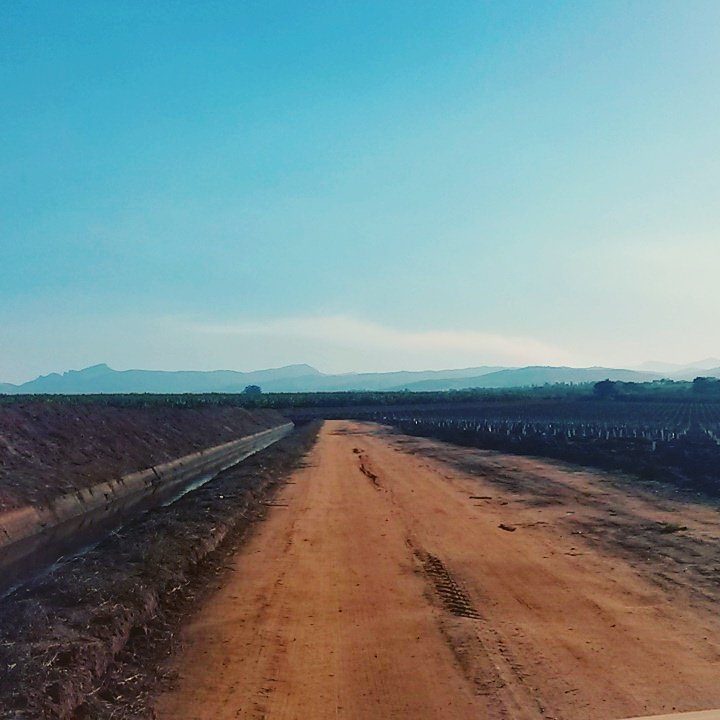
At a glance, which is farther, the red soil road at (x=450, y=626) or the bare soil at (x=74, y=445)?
the bare soil at (x=74, y=445)

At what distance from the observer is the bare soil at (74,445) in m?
23.1

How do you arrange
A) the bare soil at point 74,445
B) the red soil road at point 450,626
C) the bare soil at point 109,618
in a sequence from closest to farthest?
the bare soil at point 109,618 < the red soil road at point 450,626 < the bare soil at point 74,445

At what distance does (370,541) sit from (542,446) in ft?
77.3

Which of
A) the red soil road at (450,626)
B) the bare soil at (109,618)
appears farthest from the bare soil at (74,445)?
the red soil road at (450,626)

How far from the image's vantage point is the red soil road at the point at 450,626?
6945 mm

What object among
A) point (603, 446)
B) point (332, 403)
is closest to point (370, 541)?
point (603, 446)

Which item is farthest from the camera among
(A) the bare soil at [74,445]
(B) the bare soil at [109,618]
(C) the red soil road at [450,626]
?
(A) the bare soil at [74,445]

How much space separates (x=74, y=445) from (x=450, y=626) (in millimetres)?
24641

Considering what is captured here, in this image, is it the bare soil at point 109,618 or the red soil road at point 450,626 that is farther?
the red soil road at point 450,626

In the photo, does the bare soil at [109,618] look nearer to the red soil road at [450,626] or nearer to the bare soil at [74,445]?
the red soil road at [450,626]

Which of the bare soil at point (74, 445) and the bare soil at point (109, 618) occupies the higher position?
the bare soil at point (74, 445)

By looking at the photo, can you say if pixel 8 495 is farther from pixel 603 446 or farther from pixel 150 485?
pixel 603 446

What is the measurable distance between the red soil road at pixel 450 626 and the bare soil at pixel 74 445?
32.2 ft

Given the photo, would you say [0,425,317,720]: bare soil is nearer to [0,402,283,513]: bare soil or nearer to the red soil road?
the red soil road
